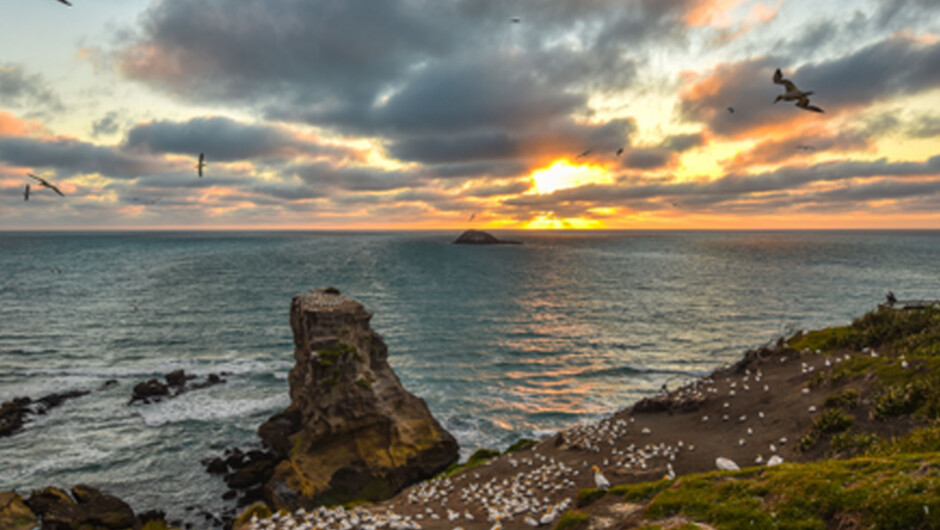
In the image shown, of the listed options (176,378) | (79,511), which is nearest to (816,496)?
(79,511)

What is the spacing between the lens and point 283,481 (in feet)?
77.1

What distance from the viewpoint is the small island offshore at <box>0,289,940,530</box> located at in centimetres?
970

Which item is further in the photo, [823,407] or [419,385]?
[419,385]

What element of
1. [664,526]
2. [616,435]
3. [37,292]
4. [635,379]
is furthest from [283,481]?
[37,292]

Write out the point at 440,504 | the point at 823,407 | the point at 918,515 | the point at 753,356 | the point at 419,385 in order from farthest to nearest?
the point at 419,385
the point at 753,356
the point at 823,407
the point at 440,504
the point at 918,515

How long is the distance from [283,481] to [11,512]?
36.7ft

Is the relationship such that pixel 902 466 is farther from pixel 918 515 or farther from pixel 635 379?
pixel 635 379

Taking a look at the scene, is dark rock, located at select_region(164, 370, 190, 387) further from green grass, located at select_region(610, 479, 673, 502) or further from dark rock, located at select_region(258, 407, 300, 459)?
green grass, located at select_region(610, 479, 673, 502)

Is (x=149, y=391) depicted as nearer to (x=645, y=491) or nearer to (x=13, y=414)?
(x=13, y=414)

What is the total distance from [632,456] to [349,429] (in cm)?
1498

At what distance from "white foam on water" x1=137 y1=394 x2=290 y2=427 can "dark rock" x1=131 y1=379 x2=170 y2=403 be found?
1.37 metres

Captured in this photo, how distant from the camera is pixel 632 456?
65.8ft

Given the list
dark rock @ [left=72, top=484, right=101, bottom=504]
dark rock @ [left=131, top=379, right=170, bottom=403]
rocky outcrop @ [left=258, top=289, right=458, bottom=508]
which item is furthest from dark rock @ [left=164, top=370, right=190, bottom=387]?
dark rock @ [left=72, top=484, right=101, bottom=504]

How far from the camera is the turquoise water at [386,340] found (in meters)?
30.3
